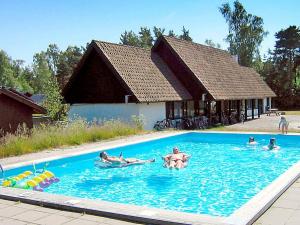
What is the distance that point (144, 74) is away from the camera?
85.1 feet

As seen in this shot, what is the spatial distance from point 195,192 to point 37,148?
769cm

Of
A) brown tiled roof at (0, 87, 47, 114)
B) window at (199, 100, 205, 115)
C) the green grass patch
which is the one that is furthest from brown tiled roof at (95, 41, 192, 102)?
brown tiled roof at (0, 87, 47, 114)

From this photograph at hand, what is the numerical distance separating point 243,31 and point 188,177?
4522 cm

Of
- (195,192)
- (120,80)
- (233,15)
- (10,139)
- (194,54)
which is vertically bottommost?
(195,192)

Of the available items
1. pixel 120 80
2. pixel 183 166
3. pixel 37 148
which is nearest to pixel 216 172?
pixel 183 166

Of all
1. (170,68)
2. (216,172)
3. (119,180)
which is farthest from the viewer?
(170,68)

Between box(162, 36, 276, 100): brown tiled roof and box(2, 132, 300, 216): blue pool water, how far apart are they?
9274mm

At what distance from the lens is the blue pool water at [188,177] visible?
1028cm

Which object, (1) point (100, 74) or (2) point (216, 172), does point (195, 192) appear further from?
(1) point (100, 74)

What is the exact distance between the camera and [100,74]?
2511cm

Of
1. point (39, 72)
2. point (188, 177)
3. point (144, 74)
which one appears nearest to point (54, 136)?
point (188, 177)

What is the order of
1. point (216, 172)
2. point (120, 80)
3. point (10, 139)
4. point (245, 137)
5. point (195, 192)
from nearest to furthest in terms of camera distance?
point (195, 192) → point (216, 172) → point (10, 139) → point (245, 137) → point (120, 80)

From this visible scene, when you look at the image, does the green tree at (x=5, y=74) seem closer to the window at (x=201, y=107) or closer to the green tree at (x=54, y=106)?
the green tree at (x=54, y=106)

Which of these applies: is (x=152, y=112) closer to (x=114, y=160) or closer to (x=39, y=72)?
(x=114, y=160)
